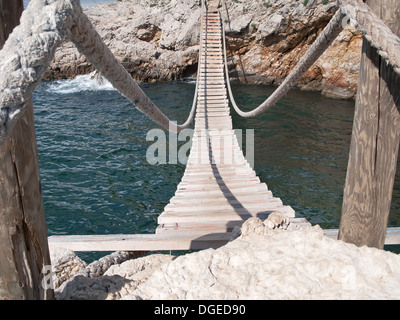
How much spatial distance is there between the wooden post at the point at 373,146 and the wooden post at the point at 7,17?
4.70 ft

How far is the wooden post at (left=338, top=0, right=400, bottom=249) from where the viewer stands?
4.85ft

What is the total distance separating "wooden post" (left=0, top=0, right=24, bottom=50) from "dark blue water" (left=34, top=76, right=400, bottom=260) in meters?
5.29

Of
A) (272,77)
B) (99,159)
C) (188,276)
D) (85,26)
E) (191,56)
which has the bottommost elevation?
(99,159)

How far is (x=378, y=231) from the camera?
1.70m

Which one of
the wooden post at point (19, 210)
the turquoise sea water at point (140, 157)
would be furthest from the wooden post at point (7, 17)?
the turquoise sea water at point (140, 157)

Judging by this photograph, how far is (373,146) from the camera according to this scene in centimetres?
157

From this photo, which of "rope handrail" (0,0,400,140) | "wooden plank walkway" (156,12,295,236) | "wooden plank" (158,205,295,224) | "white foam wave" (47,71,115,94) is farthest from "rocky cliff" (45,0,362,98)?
"rope handrail" (0,0,400,140)

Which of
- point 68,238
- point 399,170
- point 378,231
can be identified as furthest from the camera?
point 399,170

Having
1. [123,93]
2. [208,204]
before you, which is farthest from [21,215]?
[208,204]

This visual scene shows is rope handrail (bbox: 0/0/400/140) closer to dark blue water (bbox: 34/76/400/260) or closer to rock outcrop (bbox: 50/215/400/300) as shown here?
rock outcrop (bbox: 50/215/400/300)

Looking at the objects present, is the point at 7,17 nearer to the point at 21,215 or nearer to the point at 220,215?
the point at 21,215

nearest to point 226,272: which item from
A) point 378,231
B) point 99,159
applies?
point 378,231
